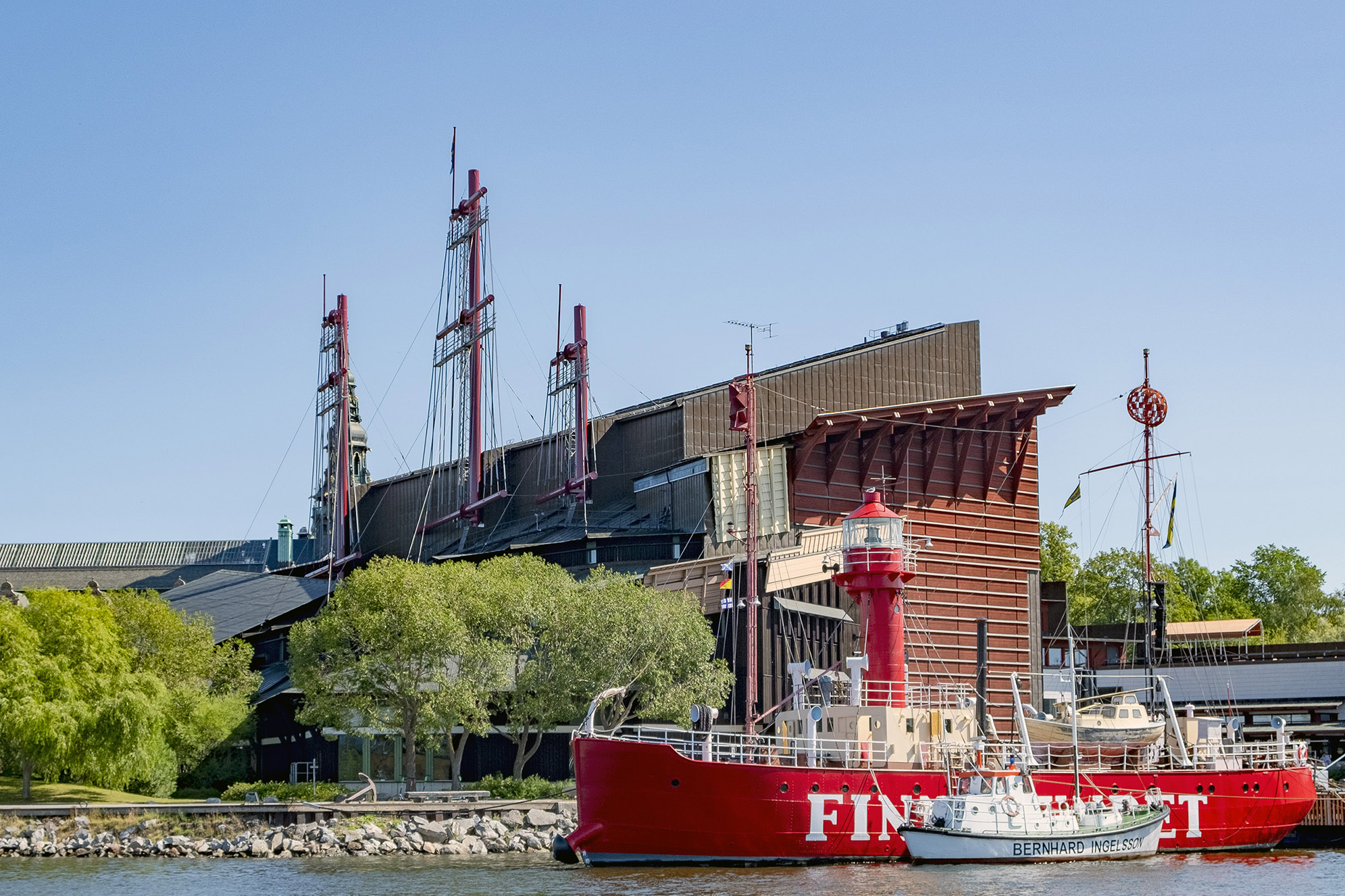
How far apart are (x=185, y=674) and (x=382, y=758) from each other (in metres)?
10.6

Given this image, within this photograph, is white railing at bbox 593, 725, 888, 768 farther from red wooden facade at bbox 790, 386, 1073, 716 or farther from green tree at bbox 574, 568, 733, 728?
red wooden facade at bbox 790, 386, 1073, 716

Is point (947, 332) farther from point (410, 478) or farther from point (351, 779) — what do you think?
point (351, 779)

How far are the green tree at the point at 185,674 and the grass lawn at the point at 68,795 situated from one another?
2.40 m

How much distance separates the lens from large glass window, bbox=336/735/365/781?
63.5 m

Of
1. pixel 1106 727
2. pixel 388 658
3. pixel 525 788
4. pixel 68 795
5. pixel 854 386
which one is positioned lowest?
pixel 68 795

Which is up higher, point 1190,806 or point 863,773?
point 863,773

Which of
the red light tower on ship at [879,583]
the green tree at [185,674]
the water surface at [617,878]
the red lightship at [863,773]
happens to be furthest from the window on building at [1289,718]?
the green tree at [185,674]

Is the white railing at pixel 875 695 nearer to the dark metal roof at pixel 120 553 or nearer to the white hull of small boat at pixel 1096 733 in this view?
the white hull of small boat at pixel 1096 733

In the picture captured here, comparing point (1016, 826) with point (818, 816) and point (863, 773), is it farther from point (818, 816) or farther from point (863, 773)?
point (818, 816)

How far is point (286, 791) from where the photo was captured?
182 ft

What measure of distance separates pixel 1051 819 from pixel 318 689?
1095 inches

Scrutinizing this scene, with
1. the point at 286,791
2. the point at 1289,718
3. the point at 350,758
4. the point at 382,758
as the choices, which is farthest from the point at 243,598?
the point at 1289,718

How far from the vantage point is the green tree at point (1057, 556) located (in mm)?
113125

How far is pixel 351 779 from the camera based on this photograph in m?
63.6
